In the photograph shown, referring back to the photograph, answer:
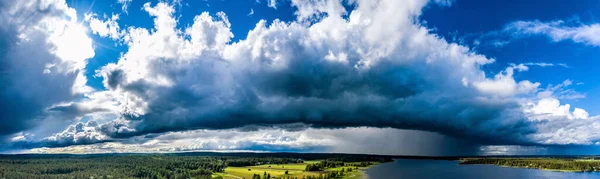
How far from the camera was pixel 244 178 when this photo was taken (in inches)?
6373

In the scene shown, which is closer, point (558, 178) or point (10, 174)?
point (10, 174)

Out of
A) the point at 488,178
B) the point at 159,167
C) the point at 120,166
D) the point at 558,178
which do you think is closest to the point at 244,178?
the point at 159,167

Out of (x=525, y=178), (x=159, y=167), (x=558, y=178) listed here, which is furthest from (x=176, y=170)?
(x=558, y=178)

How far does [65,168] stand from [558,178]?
22789 centimetres

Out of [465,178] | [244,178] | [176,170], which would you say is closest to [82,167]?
[176,170]

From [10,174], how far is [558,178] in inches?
9599

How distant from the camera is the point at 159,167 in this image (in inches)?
7505

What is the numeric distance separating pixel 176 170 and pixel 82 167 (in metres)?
44.3

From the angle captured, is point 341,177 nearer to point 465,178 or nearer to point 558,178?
point 465,178

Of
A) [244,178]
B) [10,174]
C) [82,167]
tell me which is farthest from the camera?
[82,167]

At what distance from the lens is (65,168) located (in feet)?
622

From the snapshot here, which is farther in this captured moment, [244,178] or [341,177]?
[341,177]

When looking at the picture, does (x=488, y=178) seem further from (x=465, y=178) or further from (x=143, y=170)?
(x=143, y=170)

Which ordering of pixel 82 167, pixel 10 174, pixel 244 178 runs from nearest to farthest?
pixel 244 178, pixel 10 174, pixel 82 167
